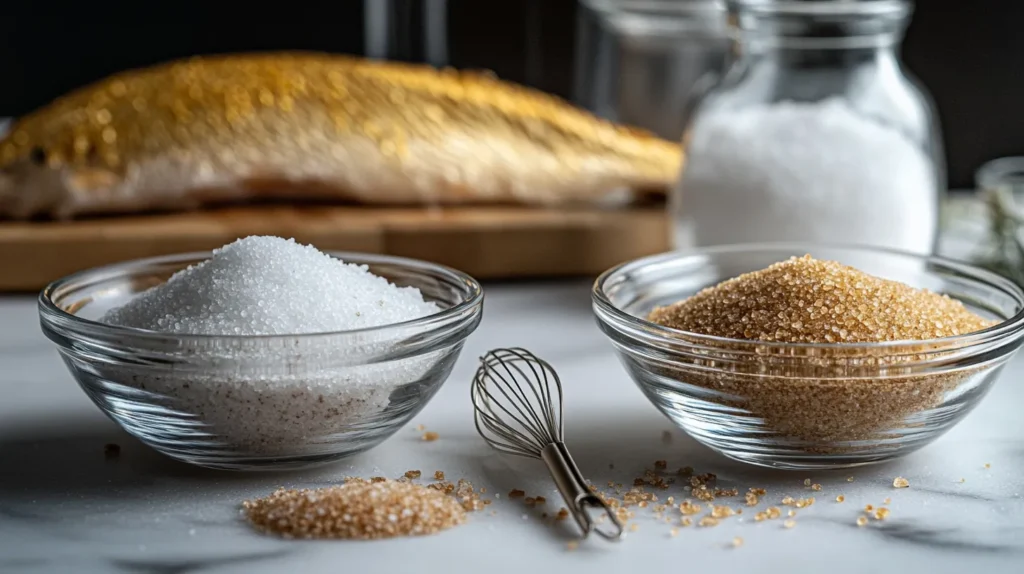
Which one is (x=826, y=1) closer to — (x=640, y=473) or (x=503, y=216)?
(x=503, y=216)

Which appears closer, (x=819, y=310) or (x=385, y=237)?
(x=819, y=310)

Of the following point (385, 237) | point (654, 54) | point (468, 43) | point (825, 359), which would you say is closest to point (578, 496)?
point (825, 359)

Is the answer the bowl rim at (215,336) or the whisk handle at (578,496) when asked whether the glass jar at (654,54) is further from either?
the whisk handle at (578,496)

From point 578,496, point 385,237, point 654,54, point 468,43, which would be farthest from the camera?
point 468,43

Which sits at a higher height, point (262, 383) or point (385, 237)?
point (262, 383)

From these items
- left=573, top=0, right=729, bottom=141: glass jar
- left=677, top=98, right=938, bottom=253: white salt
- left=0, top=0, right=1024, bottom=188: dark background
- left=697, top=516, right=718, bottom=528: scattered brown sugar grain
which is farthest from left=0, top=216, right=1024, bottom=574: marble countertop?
left=0, top=0, right=1024, bottom=188: dark background

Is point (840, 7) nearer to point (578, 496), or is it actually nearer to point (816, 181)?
point (816, 181)

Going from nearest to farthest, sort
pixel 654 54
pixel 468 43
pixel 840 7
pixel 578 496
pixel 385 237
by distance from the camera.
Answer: pixel 578 496
pixel 840 7
pixel 385 237
pixel 654 54
pixel 468 43
